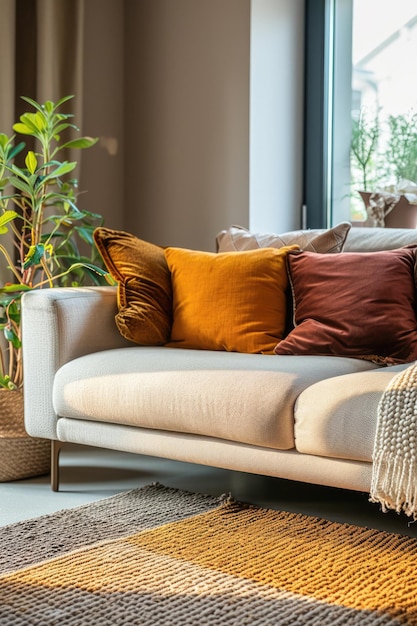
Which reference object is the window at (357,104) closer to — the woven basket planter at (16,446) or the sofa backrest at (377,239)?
the sofa backrest at (377,239)

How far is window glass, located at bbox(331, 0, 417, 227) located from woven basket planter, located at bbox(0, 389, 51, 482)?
153 centimetres

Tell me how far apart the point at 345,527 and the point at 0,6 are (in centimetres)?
251

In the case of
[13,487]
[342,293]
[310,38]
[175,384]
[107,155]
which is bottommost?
[13,487]

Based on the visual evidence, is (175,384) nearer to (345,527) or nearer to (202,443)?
(202,443)

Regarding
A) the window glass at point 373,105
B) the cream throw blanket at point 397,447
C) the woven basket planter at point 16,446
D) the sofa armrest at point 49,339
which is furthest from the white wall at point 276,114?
the cream throw blanket at point 397,447

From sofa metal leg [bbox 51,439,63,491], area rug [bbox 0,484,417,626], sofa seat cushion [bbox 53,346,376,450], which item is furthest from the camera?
sofa metal leg [bbox 51,439,63,491]

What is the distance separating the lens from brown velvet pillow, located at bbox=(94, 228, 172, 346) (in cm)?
289

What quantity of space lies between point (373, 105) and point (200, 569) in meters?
2.32

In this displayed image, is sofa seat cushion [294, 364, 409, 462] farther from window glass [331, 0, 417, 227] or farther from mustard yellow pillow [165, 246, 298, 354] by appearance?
window glass [331, 0, 417, 227]

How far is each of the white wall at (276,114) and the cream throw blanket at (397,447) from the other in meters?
1.78

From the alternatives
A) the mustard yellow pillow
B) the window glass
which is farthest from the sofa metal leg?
the window glass

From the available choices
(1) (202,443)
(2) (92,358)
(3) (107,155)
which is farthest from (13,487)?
(3) (107,155)

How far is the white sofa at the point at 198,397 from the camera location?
7.10ft

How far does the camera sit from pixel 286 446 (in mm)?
2264
